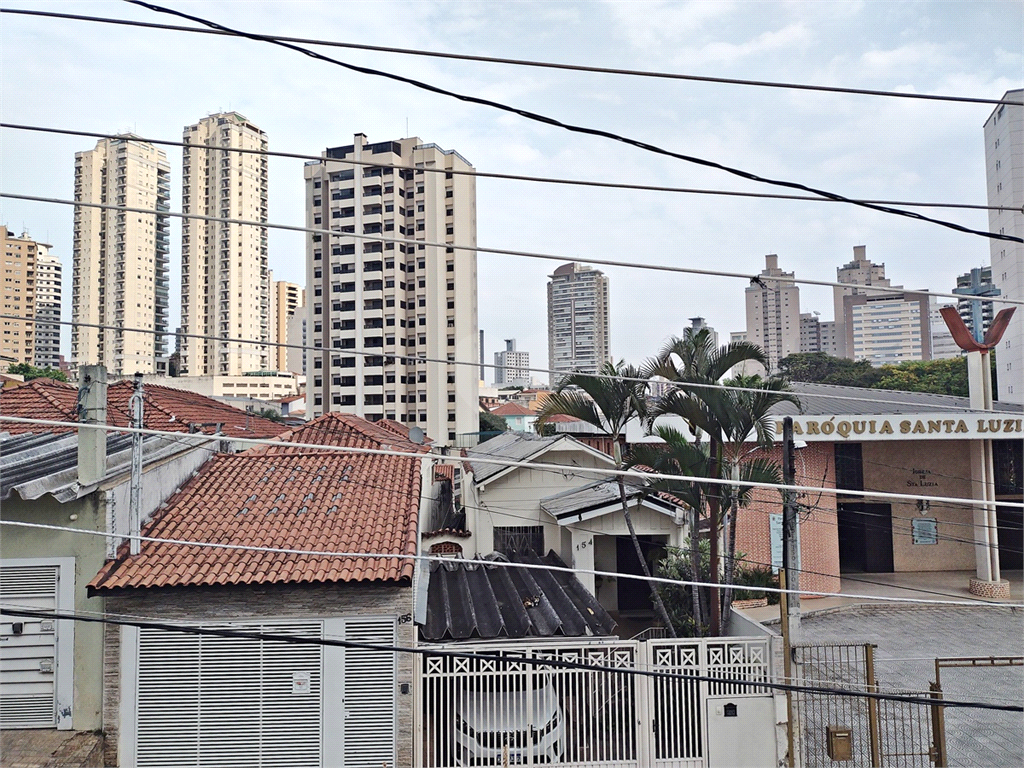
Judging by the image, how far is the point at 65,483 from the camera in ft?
26.4

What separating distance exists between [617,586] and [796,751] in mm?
8326

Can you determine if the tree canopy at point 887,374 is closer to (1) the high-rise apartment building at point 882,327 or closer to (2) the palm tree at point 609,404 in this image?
(2) the palm tree at point 609,404

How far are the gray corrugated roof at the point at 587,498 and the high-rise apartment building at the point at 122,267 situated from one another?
67.7 meters

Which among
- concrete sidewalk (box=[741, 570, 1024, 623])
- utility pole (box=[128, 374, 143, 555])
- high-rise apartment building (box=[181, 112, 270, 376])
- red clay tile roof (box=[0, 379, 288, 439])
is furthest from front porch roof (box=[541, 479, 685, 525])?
high-rise apartment building (box=[181, 112, 270, 376])

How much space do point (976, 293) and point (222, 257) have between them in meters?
79.3

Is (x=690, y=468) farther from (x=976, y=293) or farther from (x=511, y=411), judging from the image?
(x=511, y=411)

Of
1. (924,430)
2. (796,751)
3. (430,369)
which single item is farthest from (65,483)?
(430,369)

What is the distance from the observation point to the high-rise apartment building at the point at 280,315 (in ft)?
303

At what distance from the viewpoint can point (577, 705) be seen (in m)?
9.12

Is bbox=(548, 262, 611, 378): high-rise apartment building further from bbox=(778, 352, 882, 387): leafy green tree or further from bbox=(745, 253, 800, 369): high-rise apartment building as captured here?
bbox=(778, 352, 882, 387): leafy green tree

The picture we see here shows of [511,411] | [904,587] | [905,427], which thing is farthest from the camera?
[511,411]

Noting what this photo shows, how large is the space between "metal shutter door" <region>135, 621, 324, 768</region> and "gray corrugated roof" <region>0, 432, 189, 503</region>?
200 cm

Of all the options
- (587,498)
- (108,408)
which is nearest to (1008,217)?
(587,498)

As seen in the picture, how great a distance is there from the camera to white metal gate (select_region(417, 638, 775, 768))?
875 cm
